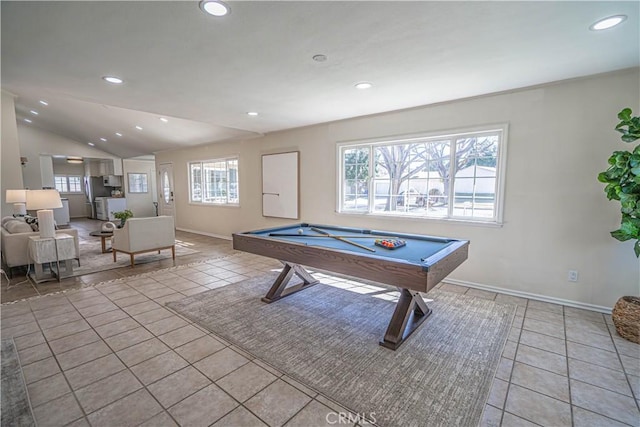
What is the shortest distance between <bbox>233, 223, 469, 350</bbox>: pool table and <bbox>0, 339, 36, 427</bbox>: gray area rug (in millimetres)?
1882

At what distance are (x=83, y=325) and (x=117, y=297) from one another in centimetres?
71

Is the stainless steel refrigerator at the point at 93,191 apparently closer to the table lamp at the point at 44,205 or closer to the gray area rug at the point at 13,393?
the table lamp at the point at 44,205

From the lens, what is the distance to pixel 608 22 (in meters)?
1.92

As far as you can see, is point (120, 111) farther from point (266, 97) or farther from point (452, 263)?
point (452, 263)

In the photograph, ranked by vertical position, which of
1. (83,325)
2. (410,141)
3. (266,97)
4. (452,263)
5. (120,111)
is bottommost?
(83,325)

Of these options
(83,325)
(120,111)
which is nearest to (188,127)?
(120,111)

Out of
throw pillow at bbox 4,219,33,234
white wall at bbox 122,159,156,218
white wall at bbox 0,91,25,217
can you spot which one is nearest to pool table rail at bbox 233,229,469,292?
throw pillow at bbox 4,219,33,234

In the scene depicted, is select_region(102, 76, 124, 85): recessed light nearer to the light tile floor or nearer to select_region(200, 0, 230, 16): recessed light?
select_region(200, 0, 230, 16): recessed light

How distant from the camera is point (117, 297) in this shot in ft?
11.1

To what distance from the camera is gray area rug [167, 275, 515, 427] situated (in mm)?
1762

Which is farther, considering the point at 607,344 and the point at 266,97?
the point at 266,97

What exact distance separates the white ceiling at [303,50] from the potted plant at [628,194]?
0.70 metres

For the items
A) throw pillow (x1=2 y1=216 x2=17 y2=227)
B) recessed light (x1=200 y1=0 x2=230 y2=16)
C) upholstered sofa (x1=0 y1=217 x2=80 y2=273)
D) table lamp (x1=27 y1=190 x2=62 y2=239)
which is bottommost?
upholstered sofa (x1=0 y1=217 x2=80 y2=273)

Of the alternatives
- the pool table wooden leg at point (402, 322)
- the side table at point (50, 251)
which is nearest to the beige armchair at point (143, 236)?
the side table at point (50, 251)
